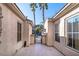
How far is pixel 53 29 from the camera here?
11789mm

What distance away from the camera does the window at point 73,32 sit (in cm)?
602

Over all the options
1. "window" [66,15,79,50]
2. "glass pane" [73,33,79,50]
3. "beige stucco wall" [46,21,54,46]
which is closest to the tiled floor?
"window" [66,15,79,50]

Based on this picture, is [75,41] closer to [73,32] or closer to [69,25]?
[73,32]

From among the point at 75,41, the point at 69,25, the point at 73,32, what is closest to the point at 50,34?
the point at 69,25

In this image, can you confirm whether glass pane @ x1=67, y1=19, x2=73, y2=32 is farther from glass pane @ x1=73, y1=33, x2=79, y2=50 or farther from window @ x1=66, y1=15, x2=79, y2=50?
glass pane @ x1=73, y1=33, x2=79, y2=50

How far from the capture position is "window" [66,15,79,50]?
6.02 metres

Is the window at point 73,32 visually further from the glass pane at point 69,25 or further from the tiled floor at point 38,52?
the tiled floor at point 38,52

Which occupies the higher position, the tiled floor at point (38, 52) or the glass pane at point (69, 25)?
the glass pane at point (69, 25)

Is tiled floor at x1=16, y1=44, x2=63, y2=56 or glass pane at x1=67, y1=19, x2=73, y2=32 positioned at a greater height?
glass pane at x1=67, y1=19, x2=73, y2=32

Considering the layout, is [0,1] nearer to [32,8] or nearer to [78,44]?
[78,44]

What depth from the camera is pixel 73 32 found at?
6477 millimetres

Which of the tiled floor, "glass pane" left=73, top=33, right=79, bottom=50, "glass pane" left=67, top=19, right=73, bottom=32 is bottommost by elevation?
the tiled floor

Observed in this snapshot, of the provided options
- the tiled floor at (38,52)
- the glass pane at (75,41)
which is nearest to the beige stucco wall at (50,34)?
the tiled floor at (38,52)

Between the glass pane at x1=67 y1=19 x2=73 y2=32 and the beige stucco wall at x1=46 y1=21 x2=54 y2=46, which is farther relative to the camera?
the beige stucco wall at x1=46 y1=21 x2=54 y2=46
